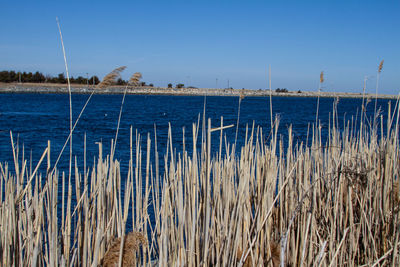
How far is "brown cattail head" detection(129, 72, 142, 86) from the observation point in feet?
6.09

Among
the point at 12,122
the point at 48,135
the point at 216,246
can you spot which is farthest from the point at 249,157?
the point at 12,122

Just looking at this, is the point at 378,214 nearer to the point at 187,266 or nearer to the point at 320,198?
the point at 320,198

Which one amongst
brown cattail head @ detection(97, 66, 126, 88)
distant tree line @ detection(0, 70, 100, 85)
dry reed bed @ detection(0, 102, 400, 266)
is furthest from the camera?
distant tree line @ detection(0, 70, 100, 85)

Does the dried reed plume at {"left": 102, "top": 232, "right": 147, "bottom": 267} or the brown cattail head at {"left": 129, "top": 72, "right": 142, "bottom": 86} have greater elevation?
Result: the brown cattail head at {"left": 129, "top": 72, "right": 142, "bottom": 86}

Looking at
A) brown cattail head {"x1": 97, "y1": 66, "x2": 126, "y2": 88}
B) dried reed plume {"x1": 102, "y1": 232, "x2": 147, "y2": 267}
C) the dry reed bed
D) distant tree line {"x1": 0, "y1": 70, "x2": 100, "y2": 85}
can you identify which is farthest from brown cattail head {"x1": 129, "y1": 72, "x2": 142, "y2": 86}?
distant tree line {"x1": 0, "y1": 70, "x2": 100, "y2": 85}

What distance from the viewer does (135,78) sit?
1.89m

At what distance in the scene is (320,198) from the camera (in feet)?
8.25

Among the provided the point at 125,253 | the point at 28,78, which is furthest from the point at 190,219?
the point at 28,78

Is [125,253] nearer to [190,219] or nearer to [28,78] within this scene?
[190,219]

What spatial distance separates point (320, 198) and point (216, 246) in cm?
101

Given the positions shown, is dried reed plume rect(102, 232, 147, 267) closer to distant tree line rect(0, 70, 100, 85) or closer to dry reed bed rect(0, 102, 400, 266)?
dry reed bed rect(0, 102, 400, 266)

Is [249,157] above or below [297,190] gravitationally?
above

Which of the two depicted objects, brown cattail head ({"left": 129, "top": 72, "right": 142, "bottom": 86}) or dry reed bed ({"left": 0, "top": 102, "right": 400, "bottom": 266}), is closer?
dry reed bed ({"left": 0, "top": 102, "right": 400, "bottom": 266})

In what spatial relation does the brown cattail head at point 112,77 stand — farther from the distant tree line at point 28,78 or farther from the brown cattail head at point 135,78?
the distant tree line at point 28,78
